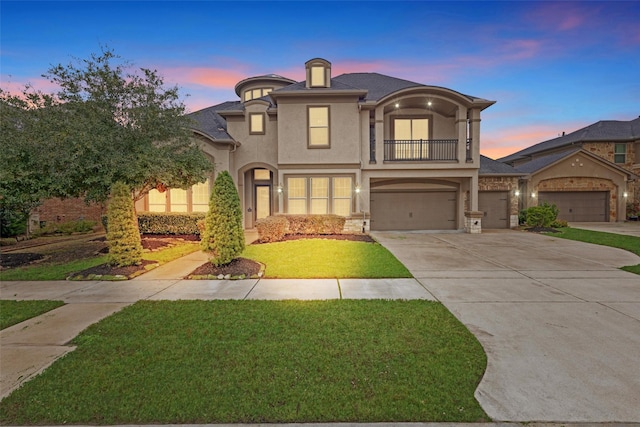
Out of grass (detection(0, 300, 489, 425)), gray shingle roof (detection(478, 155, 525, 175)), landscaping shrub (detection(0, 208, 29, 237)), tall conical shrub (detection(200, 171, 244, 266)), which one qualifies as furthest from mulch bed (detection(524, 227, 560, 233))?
landscaping shrub (detection(0, 208, 29, 237))

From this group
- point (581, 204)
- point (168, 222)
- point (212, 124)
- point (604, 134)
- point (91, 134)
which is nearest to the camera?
point (91, 134)

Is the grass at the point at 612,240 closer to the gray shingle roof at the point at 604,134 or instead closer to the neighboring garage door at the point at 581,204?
the neighboring garage door at the point at 581,204

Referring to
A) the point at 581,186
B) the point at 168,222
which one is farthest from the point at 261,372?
the point at 581,186

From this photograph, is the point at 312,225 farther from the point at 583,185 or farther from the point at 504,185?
the point at 583,185

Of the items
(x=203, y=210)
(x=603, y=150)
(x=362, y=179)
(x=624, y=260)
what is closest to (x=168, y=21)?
(x=203, y=210)

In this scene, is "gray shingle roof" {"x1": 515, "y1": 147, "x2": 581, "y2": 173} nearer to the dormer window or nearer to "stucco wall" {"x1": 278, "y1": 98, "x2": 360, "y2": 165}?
"stucco wall" {"x1": 278, "y1": 98, "x2": 360, "y2": 165}

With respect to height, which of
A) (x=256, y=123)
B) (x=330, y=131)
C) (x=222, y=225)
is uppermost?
(x=256, y=123)

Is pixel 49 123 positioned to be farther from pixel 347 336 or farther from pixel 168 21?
pixel 347 336

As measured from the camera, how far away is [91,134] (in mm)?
7898

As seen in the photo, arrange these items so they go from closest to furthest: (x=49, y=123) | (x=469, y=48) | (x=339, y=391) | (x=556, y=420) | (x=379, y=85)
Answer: (x=556, y=420) → (x=339, y=391) → (x=49, y=123) → (x=469, y=48) → (x=379, y=85)

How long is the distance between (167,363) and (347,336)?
212 centimetres

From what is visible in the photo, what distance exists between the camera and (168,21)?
1098 centimetres

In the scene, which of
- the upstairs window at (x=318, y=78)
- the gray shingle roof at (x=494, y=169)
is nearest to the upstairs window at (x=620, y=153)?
the gray shingle roof at (x=494, y=169)

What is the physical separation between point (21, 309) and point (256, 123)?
12.2 m
